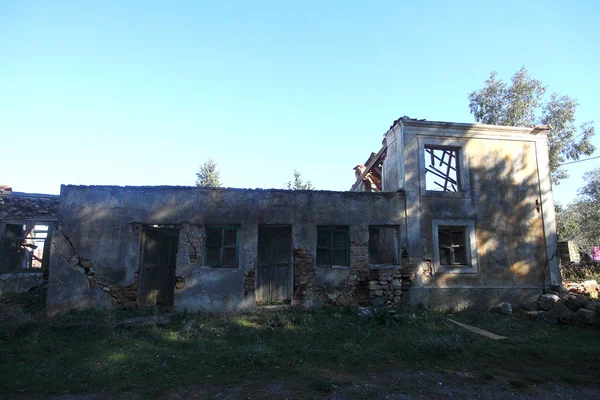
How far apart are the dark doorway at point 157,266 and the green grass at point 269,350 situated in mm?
1275

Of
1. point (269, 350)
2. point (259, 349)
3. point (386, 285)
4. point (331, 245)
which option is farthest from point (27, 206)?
point (386, 285)

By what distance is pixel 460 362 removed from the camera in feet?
21.0

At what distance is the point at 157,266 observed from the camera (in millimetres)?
11141

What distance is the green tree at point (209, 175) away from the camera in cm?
2924

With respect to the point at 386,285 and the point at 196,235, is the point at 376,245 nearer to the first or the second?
the point at 386,285

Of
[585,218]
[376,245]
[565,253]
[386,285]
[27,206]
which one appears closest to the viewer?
[386,285]

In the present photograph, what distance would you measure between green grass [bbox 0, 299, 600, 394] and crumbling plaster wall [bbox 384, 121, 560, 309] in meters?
1.47

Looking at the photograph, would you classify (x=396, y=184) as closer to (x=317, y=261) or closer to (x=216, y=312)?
(x=317, y=261)

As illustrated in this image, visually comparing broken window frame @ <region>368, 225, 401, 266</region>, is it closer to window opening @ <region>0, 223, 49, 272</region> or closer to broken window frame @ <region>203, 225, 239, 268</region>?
broken window frame @ <region>203, 225, 239, 268</region>

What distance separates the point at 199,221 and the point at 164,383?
Result: 563 centimetres

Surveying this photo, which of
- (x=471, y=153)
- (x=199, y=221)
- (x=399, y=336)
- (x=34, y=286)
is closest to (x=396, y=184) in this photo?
(x=471, y=153)

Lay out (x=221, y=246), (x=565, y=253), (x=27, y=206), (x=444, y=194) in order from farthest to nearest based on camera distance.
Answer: (x=565, y=253) → (x=27, y=206) → (x=444, y=194) → (x=221, y=246)

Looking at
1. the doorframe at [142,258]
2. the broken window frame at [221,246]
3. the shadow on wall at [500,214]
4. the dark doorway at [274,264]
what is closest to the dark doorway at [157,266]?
the doorframe at [142,258]

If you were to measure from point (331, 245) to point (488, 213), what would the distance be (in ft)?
17.0
